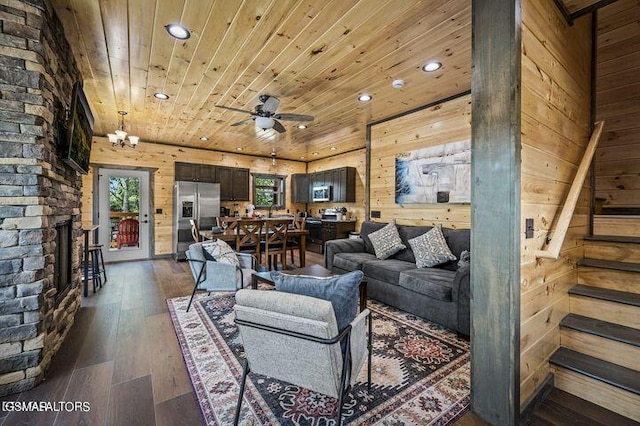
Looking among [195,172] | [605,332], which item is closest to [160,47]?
[605,332]

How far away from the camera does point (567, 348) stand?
199 cm

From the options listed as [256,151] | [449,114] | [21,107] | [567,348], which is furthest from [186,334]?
[256,151]

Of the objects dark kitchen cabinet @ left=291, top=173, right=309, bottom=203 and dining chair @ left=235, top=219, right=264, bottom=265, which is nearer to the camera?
dining chair @ left=235, top=219, right=264, bottom=265

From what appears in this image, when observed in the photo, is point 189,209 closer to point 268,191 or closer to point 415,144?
point 268,191

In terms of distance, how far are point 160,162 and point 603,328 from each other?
754 cm

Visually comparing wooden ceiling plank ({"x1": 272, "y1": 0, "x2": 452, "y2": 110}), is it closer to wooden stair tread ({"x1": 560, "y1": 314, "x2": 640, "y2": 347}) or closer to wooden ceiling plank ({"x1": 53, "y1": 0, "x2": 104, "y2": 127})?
wooden ceiling plank ({"x1": 53, "y1": 0, "x2": 104, "y2": 127})

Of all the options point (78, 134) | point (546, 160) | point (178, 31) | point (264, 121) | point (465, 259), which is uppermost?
point (178, 31)

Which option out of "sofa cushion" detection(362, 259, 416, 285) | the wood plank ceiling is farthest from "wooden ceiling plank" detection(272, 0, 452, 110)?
"sofa cushion" detection(362, 259, 416, 285)

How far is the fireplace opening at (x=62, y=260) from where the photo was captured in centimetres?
243

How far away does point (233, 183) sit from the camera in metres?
7.25

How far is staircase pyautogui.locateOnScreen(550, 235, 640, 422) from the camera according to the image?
1.67 meters

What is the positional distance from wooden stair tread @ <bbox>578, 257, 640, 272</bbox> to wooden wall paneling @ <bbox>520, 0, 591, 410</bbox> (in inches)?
2.6

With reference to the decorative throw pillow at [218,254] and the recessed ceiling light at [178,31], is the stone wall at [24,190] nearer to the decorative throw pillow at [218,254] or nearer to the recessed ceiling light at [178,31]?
the recessed ceiling light at [178,31]

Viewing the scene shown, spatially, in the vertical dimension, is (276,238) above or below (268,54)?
below
